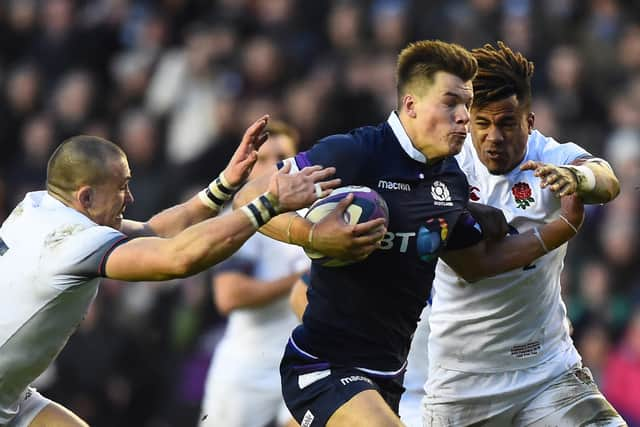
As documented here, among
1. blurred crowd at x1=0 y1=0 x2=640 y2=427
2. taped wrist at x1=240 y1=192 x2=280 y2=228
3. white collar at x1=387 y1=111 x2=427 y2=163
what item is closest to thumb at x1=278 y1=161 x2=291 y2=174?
taped wrist at x1=240 y1=192 x2=280 y2=228

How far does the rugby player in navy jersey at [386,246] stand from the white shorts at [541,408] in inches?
31.4

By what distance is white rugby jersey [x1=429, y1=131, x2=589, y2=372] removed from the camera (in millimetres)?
6984

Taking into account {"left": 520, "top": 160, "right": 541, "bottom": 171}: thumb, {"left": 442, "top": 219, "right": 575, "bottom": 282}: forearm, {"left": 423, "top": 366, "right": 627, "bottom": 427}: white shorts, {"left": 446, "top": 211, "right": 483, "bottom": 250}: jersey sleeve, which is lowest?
{"left": 423, "top": 366, "right": 627, "bottom": 427}: white shorts

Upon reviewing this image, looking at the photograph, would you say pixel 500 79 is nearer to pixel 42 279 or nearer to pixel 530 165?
pixel 530 165

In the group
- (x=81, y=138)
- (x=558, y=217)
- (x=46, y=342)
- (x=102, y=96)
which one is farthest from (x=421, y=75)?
(x=102, y=96)

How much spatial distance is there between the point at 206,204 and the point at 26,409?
143cm

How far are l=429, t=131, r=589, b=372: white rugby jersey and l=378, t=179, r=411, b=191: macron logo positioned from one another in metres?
0.72

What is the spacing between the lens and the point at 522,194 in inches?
275

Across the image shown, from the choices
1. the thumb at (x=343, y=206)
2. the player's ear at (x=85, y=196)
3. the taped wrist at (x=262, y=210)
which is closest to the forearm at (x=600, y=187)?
the thumb at (x=343, y=206)

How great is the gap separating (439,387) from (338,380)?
48.2 inches

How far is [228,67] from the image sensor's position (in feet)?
45.1

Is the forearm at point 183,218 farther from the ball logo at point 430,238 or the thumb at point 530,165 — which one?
the thumb at point 530,165

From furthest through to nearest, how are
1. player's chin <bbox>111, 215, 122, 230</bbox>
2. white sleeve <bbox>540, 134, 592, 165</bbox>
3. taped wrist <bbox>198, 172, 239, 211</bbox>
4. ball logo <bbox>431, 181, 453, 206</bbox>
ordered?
taped wrist <bbox>198, 172, 239, 211</bbox>
white sleeve <bbox>540, 134, 592, 165</bbox>
player's chin <bbox>111, 215, 122, 230</bbox>
ball logo <bbox>431, 181, 453, 206</bbox>

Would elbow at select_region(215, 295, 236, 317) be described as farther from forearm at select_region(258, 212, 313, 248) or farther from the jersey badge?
forearm at select_region(258, 212, 313, 248)
